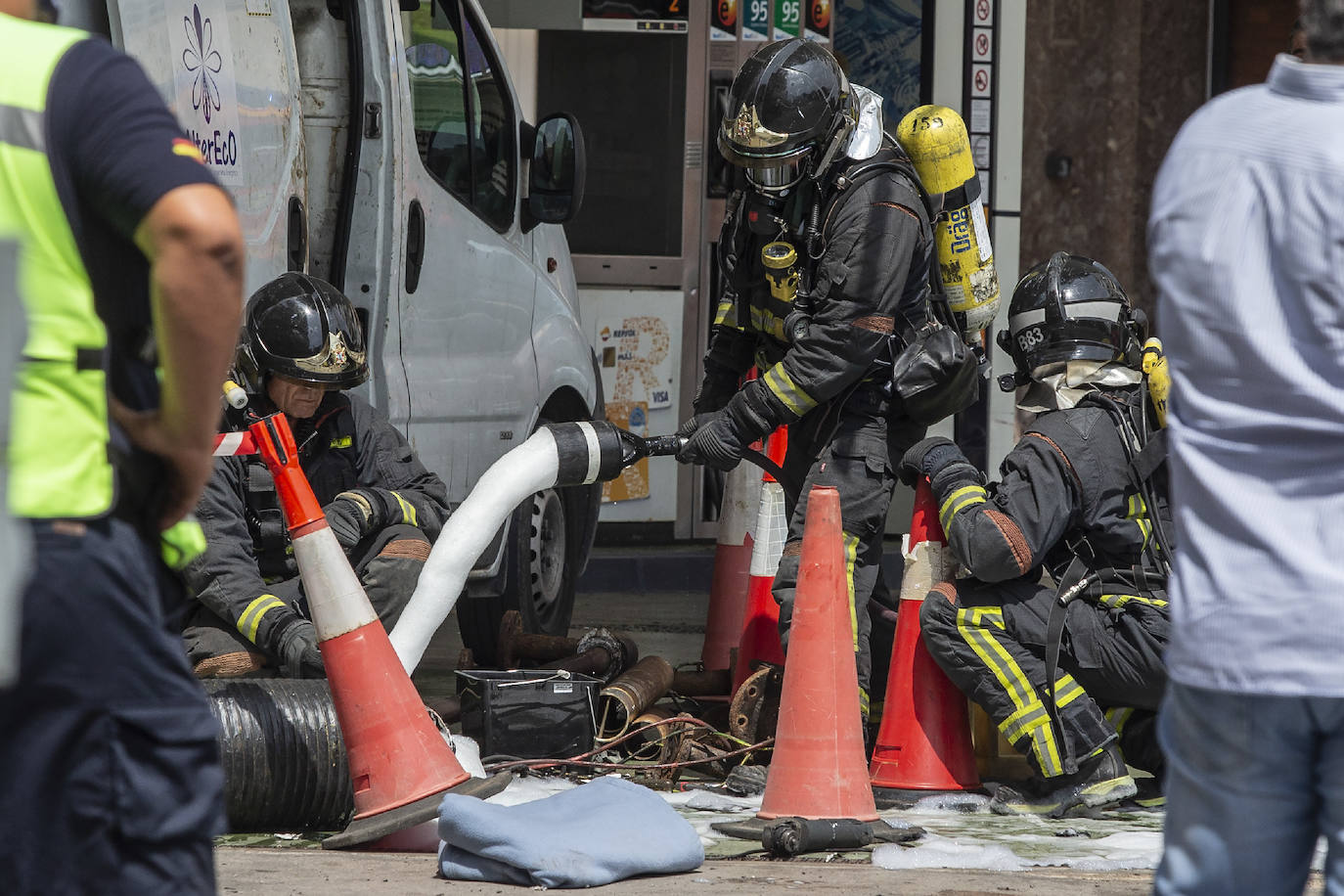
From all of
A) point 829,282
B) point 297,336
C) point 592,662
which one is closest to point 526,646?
point 592,662

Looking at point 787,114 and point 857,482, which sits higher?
point 787,114

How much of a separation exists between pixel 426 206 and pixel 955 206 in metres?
1.79

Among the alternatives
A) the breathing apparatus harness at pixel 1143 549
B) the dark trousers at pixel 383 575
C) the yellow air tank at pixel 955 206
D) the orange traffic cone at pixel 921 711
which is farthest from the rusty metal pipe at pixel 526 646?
the breathing apparatus harness at pixel 1143 549

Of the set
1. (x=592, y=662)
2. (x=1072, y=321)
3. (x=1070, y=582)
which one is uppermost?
(x=1072, y=321)

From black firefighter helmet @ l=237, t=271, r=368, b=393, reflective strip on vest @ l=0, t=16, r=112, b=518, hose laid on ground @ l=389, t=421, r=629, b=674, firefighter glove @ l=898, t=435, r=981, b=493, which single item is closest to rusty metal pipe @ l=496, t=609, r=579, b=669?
hose laid on ground @ l=389, t=421, r=629, b=674

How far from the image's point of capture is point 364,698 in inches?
Answer: 156

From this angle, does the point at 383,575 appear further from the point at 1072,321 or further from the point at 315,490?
the point at 1072,321

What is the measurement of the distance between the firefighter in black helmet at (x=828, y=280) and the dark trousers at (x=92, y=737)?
2.93 m

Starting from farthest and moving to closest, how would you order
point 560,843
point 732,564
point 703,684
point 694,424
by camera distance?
point 732,564
point 703,684
point 694,424
point 560,843

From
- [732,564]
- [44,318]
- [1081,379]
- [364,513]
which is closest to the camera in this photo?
[44,318]

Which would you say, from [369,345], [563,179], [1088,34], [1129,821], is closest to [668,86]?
[1088,34]

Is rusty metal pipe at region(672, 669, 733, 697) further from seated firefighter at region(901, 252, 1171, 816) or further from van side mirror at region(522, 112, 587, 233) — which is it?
van side mirror at region(522, 112, 587, 233)

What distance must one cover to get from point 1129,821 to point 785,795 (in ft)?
3.07

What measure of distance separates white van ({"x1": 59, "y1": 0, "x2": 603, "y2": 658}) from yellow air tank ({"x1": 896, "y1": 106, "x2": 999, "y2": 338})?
162 centimetres
